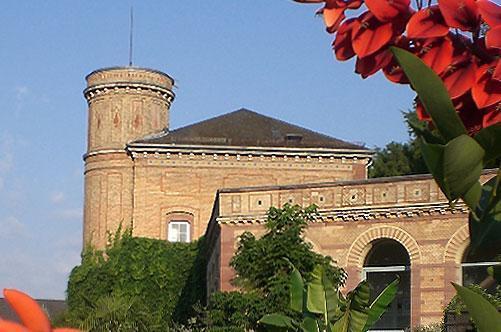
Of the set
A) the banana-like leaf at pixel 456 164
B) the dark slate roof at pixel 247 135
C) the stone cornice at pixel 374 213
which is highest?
the dark slate roof at pixel 247 135

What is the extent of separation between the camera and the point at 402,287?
30594 millimetres

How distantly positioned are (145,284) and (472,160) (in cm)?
3865

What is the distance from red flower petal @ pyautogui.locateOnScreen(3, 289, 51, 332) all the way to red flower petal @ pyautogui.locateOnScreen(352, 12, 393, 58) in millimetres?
616

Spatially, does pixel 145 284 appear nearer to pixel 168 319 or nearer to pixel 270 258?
pixel 168 319

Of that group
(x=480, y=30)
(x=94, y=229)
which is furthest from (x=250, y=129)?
(x=480, y=30)

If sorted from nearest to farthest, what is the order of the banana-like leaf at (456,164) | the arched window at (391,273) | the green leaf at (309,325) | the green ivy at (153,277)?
1. the banana-like leaf at (456,164)
2. the green leaf at (309,325)
3. the arched window at (391,273)
4. the green ivy at (153,277)

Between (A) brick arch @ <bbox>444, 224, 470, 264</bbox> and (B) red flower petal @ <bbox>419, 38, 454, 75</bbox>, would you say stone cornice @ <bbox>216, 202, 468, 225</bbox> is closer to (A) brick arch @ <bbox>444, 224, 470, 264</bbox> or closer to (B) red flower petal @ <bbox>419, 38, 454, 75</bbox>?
(A) brick arch @ <bbox>444, 224, 470, 264</bbox>

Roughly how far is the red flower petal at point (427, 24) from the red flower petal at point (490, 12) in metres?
0.06

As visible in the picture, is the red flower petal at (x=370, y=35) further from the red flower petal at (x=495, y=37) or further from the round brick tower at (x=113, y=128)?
the round brick tower at (x=113, y=128)

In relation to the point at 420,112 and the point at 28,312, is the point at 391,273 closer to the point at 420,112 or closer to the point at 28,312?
the point at 420,112

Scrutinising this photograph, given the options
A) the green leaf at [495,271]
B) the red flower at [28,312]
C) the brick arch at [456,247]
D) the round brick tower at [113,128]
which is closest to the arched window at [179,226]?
the round brick tower at [113,128]

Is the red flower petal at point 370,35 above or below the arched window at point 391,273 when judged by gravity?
below

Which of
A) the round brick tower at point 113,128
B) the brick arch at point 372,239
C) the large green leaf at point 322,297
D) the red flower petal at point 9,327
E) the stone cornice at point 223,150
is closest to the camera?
the red flower petal at point 9,327

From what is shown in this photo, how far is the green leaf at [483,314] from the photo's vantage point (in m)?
1.46
